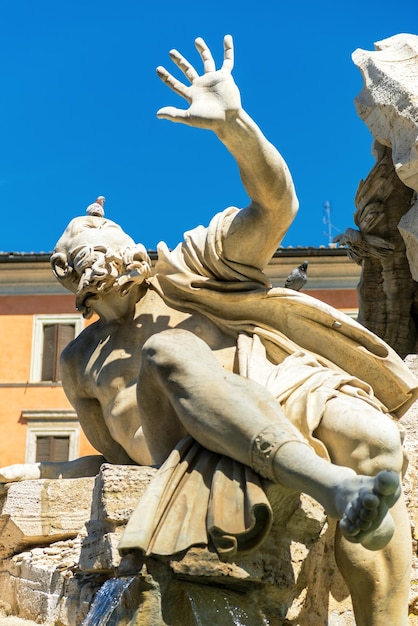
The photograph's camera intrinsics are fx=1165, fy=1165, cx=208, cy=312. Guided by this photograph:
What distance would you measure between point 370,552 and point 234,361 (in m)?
1.09

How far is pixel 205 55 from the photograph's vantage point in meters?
4.82

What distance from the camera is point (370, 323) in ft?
21.7

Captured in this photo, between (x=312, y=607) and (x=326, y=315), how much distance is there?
119cm

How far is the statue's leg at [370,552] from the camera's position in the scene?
13.4 ft

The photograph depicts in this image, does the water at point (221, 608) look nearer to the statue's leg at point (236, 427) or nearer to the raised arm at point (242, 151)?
the statue's leg at point (236, 427)

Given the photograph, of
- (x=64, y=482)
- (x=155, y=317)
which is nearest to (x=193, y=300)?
(x=155, y=317)

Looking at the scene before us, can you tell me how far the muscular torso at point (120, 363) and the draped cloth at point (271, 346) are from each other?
0.07 metres

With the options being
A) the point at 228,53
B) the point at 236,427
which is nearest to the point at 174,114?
the point at 228,53

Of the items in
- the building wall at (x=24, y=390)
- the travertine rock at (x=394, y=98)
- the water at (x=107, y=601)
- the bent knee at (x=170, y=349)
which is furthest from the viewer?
the building wall at (x=24, y=390)

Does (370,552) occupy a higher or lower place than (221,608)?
higher

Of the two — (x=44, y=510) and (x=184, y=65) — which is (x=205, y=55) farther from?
(x=44, y=510)

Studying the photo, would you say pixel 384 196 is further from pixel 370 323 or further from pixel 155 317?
pixel 155 317

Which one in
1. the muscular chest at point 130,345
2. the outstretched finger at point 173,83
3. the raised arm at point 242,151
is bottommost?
the muscular chest at point 130,345

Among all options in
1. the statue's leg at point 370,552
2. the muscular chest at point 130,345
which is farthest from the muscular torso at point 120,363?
the statue's leg at point 370,552
